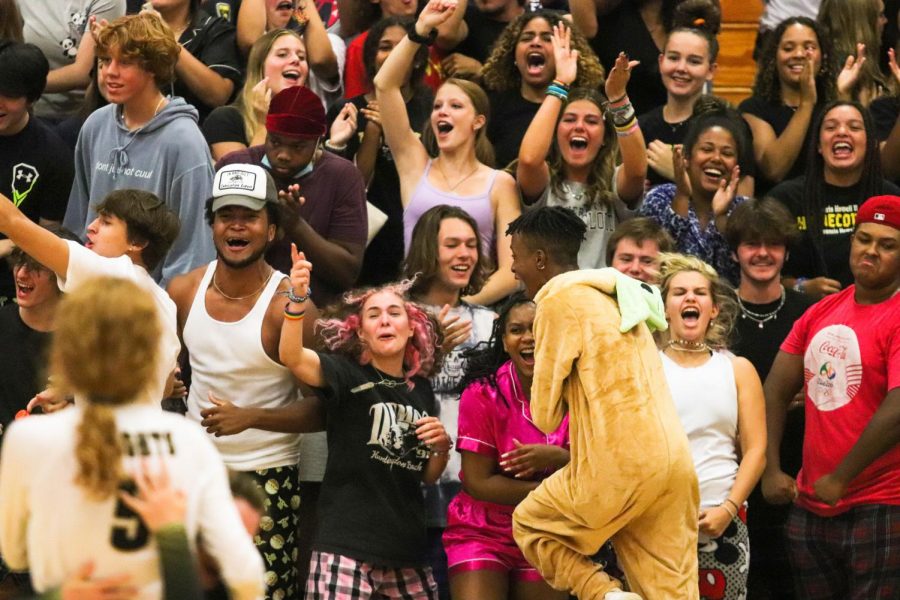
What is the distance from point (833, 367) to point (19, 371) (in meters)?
3.25

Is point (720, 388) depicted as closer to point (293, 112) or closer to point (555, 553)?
point (555, 553)

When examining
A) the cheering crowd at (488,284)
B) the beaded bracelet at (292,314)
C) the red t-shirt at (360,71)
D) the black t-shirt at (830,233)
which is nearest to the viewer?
the cheering crowd at (488,284)

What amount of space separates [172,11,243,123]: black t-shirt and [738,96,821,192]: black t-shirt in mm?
2652

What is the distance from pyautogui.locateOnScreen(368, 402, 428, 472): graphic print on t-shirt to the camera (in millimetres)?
5824

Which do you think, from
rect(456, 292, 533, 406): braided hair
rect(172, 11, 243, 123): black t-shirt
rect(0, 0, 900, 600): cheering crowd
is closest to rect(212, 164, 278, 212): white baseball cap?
rect(0, 0, 900, 600): cheering crowd

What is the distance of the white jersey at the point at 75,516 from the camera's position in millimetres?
3365

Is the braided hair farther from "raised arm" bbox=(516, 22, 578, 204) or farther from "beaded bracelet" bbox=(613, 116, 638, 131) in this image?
"beaded bracelet" bbox=(613, 116, 638, 131)

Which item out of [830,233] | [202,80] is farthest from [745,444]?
[202,80]

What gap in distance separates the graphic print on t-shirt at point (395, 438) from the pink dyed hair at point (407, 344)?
0.63 ft

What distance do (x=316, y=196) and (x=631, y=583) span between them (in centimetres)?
224

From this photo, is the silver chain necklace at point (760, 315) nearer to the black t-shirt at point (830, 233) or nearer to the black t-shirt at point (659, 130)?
the black t-shirt at point (830, 233)

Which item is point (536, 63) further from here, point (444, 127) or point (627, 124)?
point (627, 124)

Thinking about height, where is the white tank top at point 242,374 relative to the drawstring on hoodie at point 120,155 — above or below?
below

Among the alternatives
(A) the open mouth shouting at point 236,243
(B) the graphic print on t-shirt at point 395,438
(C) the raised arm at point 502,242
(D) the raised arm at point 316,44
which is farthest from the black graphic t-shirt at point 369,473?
(D) the raised arm at point 316,44
